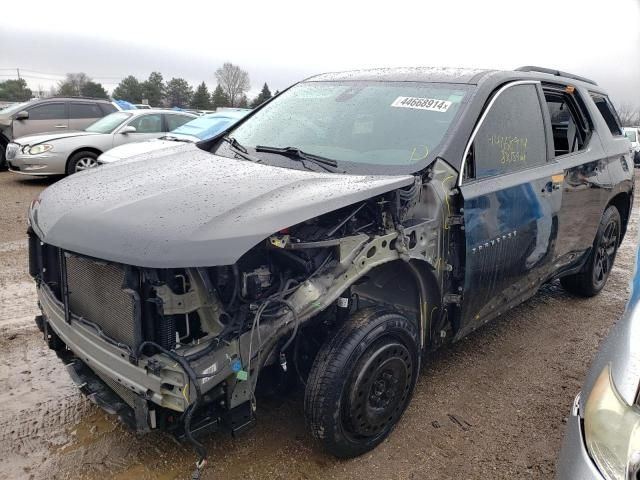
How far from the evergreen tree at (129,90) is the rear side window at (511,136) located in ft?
173

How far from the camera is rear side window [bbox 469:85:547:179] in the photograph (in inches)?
124

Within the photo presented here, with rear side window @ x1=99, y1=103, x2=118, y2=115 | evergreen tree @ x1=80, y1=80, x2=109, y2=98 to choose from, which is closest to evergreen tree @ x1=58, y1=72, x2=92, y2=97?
evergreen tree @ x1=80, y1=80, x2=109, y2=98

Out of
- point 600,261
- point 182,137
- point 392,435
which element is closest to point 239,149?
point 392,435

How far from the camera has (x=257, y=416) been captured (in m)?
3.00

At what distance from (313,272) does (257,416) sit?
1.09 metres

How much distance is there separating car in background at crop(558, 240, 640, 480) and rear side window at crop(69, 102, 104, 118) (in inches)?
508

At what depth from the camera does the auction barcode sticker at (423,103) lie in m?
3.18

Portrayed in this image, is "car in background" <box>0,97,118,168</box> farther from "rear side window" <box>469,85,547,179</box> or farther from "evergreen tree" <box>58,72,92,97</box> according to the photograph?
"evergreen tree" <box>58,72,92,97</box>

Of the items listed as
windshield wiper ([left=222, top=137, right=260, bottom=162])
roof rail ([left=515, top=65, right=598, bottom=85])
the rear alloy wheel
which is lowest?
the rear alloy wheel

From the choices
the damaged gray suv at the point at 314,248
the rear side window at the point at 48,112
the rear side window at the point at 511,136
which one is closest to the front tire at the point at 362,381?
the damaged gray suv at the point at 314,248

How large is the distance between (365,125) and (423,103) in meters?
0.37

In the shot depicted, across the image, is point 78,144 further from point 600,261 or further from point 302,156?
point 600,261

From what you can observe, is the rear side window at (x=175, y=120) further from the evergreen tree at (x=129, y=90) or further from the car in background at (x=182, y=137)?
the evergreen tree at (x=129, y=90)

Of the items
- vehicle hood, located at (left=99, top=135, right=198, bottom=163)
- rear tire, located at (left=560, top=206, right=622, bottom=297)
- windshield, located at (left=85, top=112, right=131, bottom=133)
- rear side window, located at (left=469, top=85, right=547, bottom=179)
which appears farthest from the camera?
windshield, located at (left=85, top=112, right=131, bottom=133)
